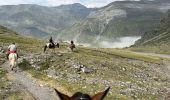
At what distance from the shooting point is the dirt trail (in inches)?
1487

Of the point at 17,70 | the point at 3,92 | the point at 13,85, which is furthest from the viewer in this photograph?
the point at 17,70

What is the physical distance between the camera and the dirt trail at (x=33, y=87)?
1487 inches

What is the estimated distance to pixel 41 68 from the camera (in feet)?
188

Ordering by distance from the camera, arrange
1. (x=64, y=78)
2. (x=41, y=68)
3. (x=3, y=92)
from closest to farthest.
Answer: (x=3, y=92), (x=64, y=78), (x=41, y=68)

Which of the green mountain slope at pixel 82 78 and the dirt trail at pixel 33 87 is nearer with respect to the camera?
the dirt trail at pixel 33 87

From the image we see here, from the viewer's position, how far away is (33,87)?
42.2 meters

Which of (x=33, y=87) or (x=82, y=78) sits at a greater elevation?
(x=33, y=87)

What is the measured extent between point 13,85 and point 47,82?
5452mm

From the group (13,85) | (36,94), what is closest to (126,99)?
(36,94)

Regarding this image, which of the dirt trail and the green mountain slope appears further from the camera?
the green mountain slope

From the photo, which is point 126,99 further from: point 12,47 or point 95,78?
point 12,47

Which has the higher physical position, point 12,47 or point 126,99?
point 12,47

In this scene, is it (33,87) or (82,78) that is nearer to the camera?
(33,87)

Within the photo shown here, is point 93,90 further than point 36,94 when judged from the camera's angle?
Yes
